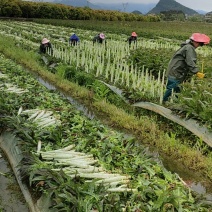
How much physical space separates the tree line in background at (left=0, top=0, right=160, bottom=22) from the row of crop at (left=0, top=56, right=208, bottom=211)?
43.6 m

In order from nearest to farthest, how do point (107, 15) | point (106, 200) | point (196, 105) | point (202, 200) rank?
point (106, 200) < point (202, 200) < point (196, 105) < point (107, 15)

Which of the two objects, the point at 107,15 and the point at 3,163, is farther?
the point at 107,15

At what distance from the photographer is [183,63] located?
6867mm

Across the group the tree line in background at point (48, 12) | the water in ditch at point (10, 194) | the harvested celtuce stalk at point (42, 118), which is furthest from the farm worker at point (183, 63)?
the tree line in background at point (48, 12)

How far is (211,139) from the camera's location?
5195 millimetres

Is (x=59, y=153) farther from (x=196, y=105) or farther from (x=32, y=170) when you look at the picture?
(x=196, y=105)

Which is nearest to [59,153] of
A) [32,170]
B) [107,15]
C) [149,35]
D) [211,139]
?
[32,170]

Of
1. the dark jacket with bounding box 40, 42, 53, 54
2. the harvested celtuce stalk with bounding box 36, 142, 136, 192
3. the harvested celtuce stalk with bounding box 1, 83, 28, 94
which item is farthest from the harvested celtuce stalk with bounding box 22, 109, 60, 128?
the dark jacket with bounding box 40, 42, 53, 54

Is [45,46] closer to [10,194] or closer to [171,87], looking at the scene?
[171,87]

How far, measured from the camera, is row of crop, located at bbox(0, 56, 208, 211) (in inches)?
130

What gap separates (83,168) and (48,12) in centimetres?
5012

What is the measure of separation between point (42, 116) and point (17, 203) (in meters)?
2.09

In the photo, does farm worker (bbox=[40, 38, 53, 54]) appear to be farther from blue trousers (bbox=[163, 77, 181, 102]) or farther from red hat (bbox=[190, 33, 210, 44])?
red hat (bbox=[190, 33, 210, 44])

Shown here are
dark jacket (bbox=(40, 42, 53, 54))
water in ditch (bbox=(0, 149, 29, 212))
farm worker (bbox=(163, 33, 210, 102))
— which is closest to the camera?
water in ditch (bbox=(0, 149, 29, 212))
